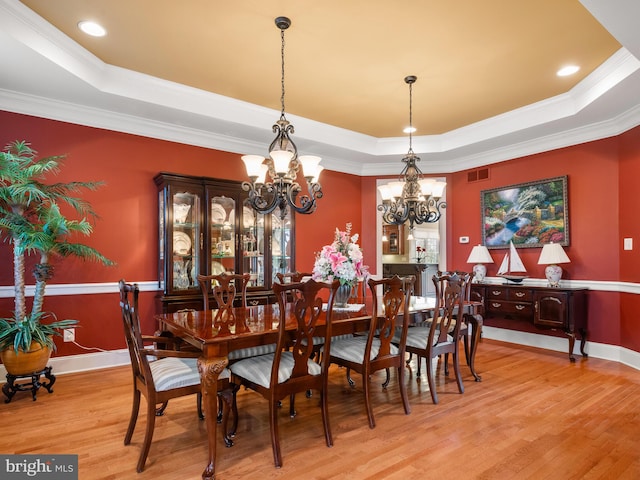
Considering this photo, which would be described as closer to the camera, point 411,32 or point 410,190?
point 411,32

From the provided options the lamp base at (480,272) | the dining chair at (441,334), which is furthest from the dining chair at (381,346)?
the lamp base at (480,272)

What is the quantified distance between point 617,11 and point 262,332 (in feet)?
9.63

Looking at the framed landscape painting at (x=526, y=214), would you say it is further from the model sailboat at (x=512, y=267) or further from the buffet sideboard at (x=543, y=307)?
the buffet sideboard at (x=543, y=307)

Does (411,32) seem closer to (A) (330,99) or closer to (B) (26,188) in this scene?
(A) (330,99)

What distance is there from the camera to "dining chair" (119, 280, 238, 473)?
81.5 inches

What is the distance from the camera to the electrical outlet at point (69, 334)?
3.78 m

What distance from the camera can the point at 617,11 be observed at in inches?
91.9

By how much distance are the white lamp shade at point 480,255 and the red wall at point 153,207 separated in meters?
0.46

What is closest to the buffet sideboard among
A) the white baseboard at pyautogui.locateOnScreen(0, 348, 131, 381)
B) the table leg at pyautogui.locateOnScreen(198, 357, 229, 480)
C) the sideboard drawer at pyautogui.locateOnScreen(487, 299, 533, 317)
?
the sideboard drawer at pyautogui.locateOnScreen(487, 299, 533, 317)

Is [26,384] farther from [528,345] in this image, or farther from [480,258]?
[528,345]

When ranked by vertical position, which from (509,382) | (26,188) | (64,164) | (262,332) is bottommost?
(509,382)

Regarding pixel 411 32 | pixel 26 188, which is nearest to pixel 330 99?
pixel 411 32

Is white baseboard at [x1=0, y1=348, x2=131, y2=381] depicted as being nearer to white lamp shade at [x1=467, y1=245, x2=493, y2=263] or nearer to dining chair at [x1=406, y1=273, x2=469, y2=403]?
dining chair at [x1=406, y1=273, x2=469, y2=403]

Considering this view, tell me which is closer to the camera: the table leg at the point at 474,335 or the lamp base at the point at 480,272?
the table leg at the point at 474,335
